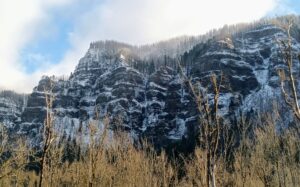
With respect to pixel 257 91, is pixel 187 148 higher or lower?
lower

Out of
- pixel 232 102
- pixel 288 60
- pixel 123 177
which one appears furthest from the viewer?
pixel 232 102

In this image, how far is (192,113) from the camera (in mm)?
183375

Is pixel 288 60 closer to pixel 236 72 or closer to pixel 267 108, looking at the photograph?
pixel 267 108

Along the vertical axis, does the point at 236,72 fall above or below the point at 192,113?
above

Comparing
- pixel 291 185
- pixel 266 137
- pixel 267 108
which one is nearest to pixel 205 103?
pixel 266 137

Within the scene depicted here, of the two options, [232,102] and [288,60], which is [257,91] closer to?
[232,102]

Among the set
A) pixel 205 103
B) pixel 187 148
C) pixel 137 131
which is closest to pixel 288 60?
pixel 205 103

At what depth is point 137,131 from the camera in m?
196

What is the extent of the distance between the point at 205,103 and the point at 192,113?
166562 millimetres

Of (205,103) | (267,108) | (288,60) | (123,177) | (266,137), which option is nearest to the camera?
(288,60)

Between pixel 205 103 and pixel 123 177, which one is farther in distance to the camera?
pixel 123 177

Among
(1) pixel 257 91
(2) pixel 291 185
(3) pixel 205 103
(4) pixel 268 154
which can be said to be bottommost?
(2) pixel 291 185

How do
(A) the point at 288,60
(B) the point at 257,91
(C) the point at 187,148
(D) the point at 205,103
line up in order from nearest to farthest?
(A) the point at 288,60 < (D) the point at 205,103 < (C) the point at 187,148 < (B) the point at 257,91

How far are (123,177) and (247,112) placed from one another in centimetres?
11112
